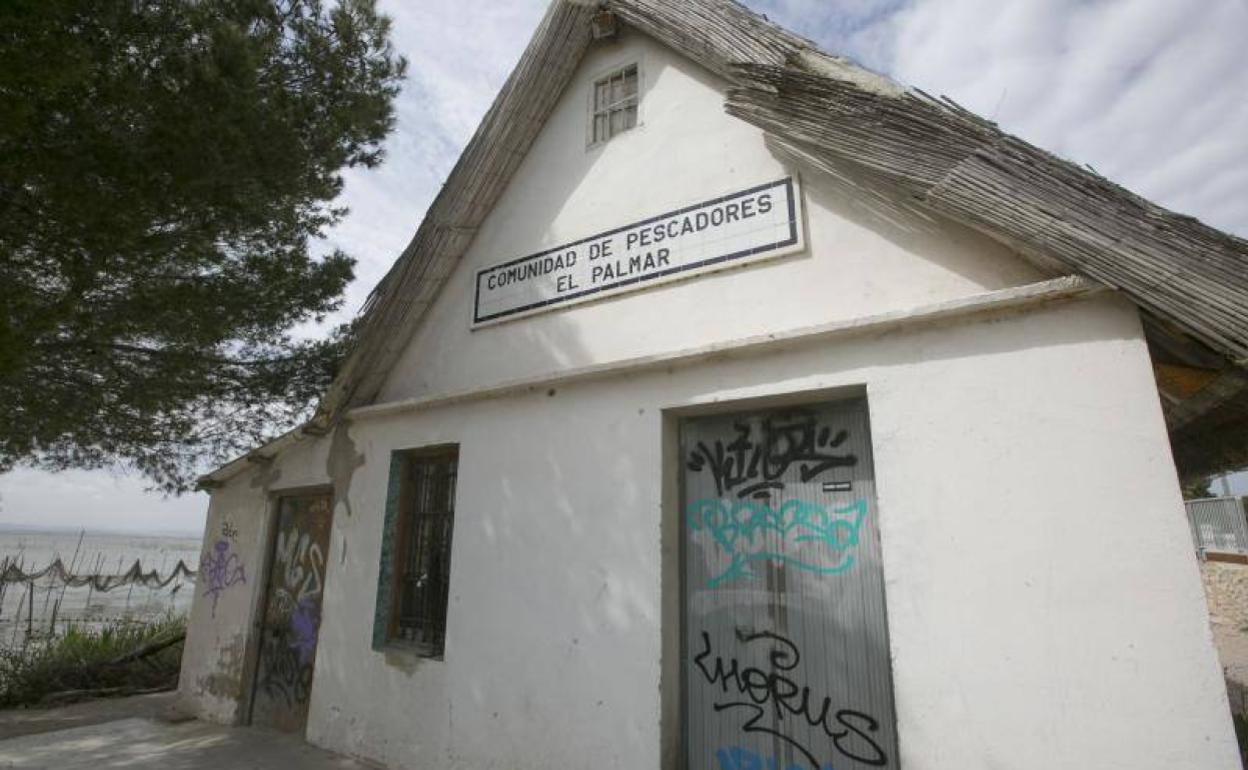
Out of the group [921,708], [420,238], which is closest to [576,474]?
[921,708]

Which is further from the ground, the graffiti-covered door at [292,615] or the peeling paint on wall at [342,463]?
the peeling paint on wall at [342,463]

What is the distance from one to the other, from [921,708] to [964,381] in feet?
5.43

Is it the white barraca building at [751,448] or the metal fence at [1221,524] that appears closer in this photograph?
the white barraca building at [751,448]

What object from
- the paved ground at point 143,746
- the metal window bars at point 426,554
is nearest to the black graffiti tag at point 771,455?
the metal window bars at point 426,554

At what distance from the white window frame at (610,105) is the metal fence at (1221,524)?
1702 centimetres

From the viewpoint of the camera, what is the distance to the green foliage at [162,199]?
13.5 ft

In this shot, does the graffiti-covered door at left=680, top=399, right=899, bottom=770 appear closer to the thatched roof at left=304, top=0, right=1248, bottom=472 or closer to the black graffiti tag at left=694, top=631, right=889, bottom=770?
the black graffiti tag at left=694, top=631, right=889, bottom=770

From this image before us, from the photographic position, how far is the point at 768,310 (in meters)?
4.25

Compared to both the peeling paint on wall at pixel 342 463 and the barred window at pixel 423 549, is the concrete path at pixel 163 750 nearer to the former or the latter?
the barred window at pixel 423 549

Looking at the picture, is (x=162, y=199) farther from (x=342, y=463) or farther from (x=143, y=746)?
(x=143, y=746)

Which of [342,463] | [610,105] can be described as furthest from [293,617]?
[610,105]

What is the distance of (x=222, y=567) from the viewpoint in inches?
279

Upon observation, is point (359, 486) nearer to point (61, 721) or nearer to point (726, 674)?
point (726, 674)

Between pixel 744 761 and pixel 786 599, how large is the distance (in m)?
0.97
